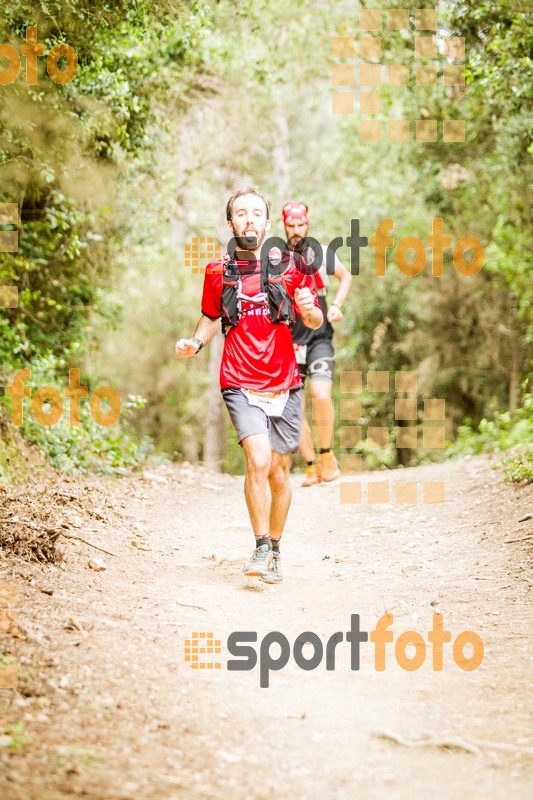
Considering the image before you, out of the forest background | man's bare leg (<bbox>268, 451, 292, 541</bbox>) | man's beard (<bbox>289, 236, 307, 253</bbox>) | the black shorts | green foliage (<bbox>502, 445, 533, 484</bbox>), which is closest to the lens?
man's bare leg (<bbox>268, 451, 292, 541</bbox>)

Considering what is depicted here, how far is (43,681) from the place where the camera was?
329cm

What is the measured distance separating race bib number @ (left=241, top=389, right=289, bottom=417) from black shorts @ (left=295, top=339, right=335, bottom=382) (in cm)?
286

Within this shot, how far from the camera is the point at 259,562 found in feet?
17.3

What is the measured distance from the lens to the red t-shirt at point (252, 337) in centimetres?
538

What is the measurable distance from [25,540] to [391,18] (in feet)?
37.6

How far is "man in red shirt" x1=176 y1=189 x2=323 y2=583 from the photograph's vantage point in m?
5.31

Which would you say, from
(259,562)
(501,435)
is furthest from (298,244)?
(501,435)

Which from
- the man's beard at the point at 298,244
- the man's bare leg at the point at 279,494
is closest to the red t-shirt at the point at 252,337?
the man's bare leg at the point at 279,494

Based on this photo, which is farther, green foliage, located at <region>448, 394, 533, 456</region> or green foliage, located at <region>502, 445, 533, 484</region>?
green foliage, located at <region>448, 394, 533, 456</region>

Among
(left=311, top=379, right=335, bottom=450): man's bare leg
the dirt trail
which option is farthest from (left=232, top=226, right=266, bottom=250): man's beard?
(left=311, top=379, right=335, bottom=450): man's bare leg

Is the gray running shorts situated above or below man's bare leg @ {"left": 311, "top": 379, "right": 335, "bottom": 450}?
below

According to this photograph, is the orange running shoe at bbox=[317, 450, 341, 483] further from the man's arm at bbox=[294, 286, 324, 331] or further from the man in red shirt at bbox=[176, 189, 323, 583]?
the man's arm at bbox=[294, 286, 324, 331]

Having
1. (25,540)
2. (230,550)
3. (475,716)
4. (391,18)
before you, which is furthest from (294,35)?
(475,716)

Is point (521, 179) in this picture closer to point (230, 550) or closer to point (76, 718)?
point (230, 550)
